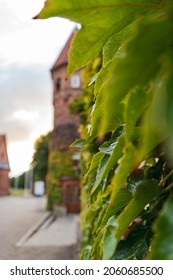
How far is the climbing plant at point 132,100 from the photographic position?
177 millimetres

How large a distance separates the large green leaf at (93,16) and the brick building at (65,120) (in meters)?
11.8

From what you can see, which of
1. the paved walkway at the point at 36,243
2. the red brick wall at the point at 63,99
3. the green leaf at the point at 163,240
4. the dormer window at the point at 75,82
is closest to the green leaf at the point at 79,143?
the green leaf at the point at 163,240

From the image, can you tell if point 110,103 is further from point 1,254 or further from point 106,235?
point 1,254

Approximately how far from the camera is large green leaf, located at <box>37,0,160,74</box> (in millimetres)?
280

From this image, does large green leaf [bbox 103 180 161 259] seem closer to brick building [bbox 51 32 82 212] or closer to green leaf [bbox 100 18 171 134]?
green leaf [bbox 100 18 171 134]

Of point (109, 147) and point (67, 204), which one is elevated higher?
point (109, 147)

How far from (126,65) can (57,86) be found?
14.1 m

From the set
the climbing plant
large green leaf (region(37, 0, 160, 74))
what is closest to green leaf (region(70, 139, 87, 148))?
the climbing plant

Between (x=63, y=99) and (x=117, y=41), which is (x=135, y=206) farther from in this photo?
(x=63, y=99)

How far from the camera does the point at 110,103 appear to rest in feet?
0.61

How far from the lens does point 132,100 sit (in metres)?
0.24

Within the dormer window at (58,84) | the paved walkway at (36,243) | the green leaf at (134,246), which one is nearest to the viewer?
the green leaf at (134,246)

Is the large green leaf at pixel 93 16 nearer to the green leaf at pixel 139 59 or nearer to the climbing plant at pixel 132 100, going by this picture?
the climbing plant at pixel 132 100
